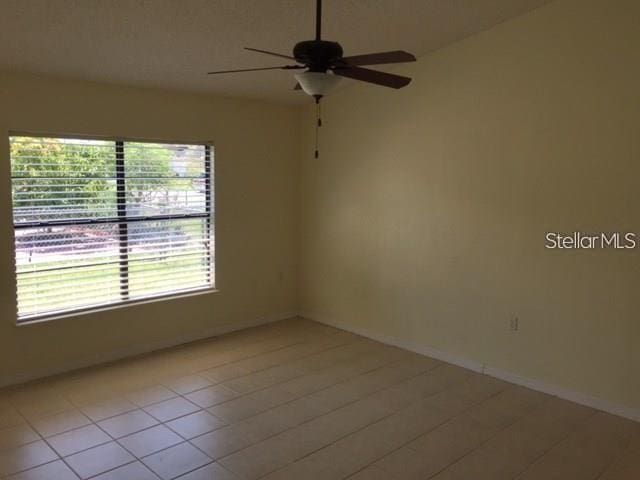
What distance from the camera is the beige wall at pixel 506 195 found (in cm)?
334

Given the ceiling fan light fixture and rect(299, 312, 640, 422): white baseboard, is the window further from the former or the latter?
the ceiling fan light fixture

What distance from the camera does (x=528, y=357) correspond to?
3.82 metres

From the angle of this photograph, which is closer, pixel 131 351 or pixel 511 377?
pixel 511 377

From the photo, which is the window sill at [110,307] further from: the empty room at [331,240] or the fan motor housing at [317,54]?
the fan motor housing at [317,54]

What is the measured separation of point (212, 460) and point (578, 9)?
11.7 ft

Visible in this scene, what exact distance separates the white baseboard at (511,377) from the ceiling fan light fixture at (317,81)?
2665 millimetres

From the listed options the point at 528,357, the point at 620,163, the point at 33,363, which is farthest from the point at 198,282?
the point at 620,163

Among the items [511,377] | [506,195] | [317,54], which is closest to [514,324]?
[511,377]

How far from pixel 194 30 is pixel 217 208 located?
189 centimetres

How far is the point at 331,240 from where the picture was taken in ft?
17.3

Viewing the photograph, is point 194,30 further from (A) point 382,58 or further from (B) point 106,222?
(B) point 106,222

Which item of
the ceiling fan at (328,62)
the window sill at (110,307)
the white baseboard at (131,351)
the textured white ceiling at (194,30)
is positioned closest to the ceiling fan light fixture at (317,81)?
the ceiling fan at (328,62)

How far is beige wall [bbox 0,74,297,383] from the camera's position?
3.75m

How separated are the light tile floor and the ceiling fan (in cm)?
195
